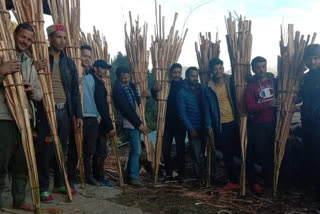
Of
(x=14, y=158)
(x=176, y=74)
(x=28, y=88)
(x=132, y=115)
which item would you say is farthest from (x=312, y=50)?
(x=14, y=158)

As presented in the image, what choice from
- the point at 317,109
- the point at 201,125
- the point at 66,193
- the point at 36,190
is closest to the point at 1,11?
the point at 36,190

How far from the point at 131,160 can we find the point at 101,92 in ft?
3.01

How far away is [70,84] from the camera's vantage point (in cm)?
333

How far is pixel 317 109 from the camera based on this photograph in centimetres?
338

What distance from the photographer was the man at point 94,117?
3816mm

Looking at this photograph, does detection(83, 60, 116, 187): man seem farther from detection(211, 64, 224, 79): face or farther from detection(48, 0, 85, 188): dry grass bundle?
detection(211, 64, 224, 79): face

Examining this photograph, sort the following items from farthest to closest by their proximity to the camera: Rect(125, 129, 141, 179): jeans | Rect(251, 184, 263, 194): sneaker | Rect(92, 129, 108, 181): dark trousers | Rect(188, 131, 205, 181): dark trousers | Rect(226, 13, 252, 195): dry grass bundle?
1. Rect(188, 131, 205, 181): dark trousers
2. Rect(125, 129, 141, 179): jeans
3. Rect(92, 129, 108, 181): dark trousers
4. Rect(226, 13, 252, 195): dry grass bundle
5. Rect(251, 184, 263, 194): sneaker

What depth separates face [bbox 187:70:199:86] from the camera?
14.3 feet

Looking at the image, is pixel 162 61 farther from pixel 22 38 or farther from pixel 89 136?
pixel 22 38

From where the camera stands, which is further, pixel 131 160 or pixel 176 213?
pixel 131 160

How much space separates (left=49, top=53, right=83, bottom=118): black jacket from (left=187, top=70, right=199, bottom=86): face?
155 cm

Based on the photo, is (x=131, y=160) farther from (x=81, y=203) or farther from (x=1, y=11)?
(x=1, y=11)

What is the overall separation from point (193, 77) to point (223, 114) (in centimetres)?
62

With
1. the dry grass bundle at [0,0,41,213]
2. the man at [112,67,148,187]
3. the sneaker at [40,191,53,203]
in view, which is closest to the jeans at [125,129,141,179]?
the man at [112,67,148,187]
